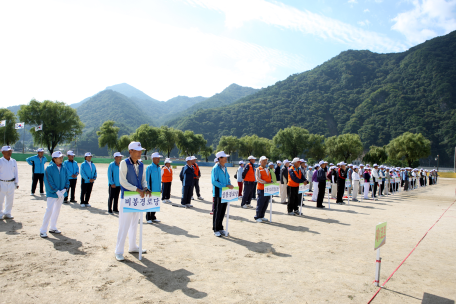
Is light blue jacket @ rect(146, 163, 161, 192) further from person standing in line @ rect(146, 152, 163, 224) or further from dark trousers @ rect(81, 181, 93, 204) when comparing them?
dark trousers @ rect(81, 181, 93, 204)

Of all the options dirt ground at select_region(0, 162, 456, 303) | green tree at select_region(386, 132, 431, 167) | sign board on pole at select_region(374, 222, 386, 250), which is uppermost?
green tree at select_region(386, 132, 431, 167)

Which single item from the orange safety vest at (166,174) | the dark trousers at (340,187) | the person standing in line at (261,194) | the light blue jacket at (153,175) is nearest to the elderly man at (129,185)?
the light blue jacket at (153,175)

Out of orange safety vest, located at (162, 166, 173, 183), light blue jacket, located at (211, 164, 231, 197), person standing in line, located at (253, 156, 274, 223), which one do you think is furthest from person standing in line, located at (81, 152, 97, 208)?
person standing in line, located at (253, 156, 274, 223)

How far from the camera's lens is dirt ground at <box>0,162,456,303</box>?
400 centimetres

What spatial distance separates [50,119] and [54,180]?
201 ft

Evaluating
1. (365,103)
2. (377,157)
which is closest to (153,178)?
(377,157)

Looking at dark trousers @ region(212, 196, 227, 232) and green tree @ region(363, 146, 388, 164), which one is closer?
dark trousers @ region(212, 196, 227, 232)

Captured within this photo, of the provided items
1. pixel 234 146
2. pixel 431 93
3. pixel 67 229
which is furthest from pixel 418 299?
pixel 431 93

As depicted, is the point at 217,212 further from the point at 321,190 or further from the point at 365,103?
the point at 365,103

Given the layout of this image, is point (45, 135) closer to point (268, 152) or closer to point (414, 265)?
point (268, 152)

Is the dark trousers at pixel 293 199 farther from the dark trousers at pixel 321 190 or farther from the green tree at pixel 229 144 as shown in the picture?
→ the green tree at pixel 229 144

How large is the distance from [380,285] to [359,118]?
138 metres

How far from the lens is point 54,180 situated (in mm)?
6672

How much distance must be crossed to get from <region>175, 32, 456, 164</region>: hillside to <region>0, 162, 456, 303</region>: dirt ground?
4749 inches
